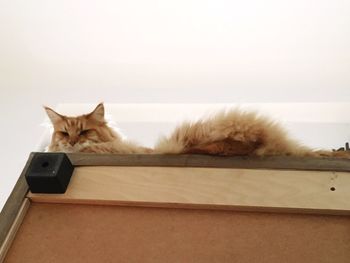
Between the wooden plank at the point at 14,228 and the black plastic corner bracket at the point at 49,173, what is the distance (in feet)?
0.10

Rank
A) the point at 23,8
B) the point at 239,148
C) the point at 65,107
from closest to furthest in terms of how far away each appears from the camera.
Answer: the point at 239,148
the point at 23,8
the point at 65,107

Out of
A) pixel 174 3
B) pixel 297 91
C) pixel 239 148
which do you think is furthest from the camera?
pixel 297 91

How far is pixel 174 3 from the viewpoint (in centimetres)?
132

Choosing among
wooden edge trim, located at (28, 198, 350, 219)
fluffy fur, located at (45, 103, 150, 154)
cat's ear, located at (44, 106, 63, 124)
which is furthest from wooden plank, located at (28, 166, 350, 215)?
cat's ear, located at (44, 106, 63, 124)

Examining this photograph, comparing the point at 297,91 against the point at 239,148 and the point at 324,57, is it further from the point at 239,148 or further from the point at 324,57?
the point at 239,148

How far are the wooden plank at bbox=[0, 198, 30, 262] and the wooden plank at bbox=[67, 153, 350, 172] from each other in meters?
0.12

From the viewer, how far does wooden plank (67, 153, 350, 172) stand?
2.08 feet

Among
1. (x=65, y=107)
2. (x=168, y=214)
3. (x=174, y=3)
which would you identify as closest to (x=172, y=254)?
(x=168, y=214)

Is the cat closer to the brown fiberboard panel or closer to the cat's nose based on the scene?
the brown fiberboard panel

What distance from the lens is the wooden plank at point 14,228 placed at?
0.60m

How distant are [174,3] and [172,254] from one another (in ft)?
3.32

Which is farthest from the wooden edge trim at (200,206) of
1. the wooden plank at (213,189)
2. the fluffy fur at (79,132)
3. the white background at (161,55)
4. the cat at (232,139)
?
the white background at (161,55)

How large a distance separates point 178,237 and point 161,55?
3.67 feet

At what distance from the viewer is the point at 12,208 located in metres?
0.64
